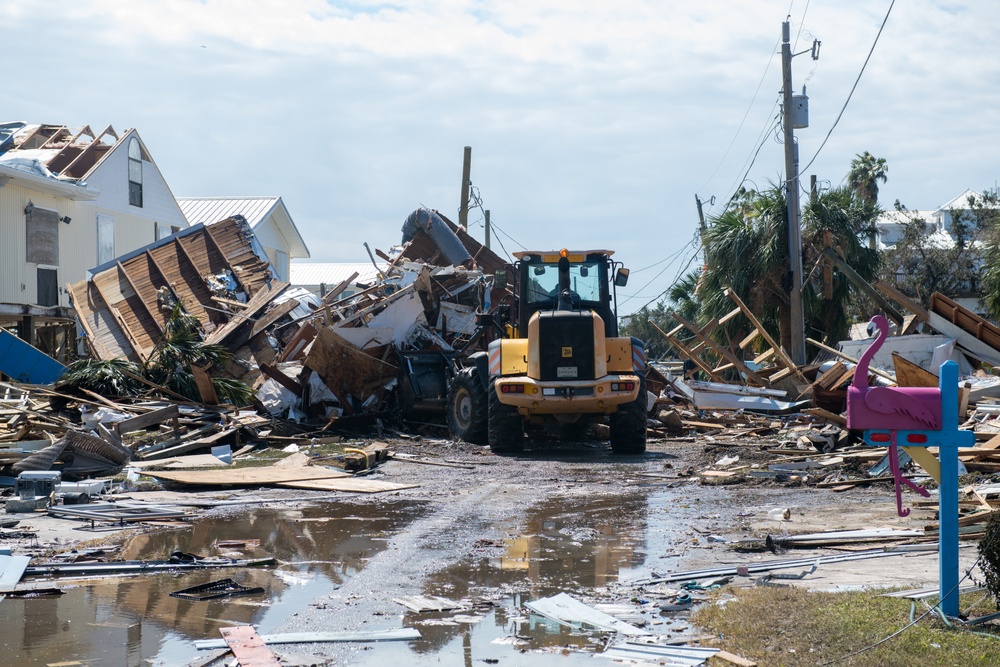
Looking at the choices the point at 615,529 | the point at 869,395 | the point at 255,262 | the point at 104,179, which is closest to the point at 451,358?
the point at 255,262

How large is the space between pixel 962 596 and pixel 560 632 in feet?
7.72

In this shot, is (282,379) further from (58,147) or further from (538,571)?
(58,147)

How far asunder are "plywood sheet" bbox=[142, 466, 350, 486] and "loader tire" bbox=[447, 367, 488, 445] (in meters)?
4.03

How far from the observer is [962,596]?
5984mm

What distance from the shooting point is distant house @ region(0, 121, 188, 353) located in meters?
27.1

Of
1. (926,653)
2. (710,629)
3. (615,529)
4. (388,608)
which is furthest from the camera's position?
(615,529)

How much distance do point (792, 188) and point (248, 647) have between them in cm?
2030

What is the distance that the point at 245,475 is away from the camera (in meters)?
12.6

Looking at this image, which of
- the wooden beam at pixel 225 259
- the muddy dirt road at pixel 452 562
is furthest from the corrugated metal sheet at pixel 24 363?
the muddy dirt road at pixel 452 562

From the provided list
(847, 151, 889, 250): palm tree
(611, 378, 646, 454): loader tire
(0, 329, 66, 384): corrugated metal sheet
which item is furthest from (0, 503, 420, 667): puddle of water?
(847, 151, 889, 250): palm tree

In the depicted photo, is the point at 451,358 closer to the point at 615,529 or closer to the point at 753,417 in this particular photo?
the point at 753,417

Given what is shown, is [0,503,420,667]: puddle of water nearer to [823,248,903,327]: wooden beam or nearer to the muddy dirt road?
the muddy dirt road

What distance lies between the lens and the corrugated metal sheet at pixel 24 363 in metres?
19.4

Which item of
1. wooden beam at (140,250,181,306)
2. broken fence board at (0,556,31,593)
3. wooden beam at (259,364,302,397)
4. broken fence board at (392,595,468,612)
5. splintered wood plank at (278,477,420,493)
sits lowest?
splintered wood plank at (278,477,420,493)
